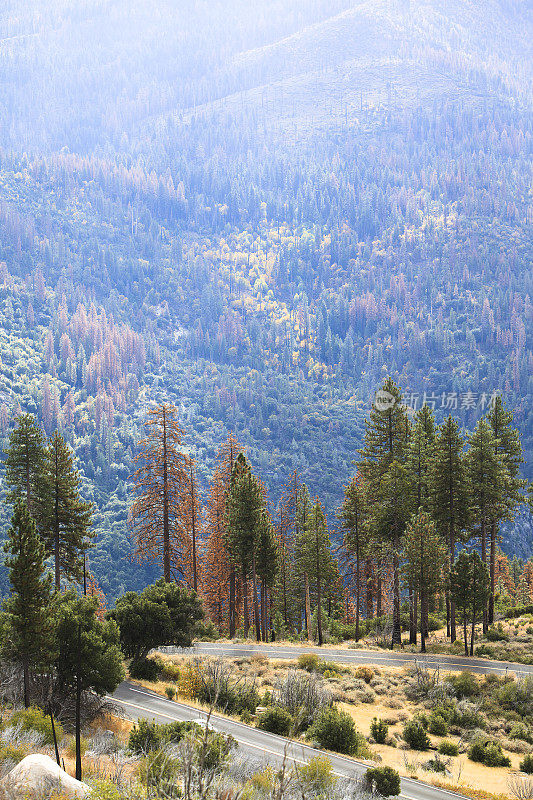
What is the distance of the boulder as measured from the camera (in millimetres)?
15141

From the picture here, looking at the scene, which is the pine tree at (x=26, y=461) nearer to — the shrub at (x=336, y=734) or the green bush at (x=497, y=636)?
the shrub at (x=336, y=734)

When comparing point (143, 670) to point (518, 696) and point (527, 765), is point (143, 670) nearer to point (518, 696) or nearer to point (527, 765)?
point (527, 765)

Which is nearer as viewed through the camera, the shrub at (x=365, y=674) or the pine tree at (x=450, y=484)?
Result: the shrub at (x=365, y=674)

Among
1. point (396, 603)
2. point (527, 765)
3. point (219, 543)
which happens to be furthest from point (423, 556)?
point (219, 543)

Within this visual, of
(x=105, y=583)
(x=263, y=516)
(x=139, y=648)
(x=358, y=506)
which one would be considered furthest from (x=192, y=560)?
(x=105, y=583)

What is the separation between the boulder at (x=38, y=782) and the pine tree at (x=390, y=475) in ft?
104

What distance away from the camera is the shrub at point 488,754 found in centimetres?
2586

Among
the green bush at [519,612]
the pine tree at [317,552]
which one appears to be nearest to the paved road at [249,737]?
the pine tree at [317,552]

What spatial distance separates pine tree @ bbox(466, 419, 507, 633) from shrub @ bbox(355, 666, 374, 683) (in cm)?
1210

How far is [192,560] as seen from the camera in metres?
57.4

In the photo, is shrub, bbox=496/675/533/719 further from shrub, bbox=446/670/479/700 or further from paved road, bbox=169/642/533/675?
paved road, bbox=169/642/533/675

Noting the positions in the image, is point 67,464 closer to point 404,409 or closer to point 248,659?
point 248,659

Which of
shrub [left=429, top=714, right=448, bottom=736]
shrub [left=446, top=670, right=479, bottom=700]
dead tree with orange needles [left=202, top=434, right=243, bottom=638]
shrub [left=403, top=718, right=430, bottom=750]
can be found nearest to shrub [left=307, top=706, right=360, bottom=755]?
shrub [left=403, top=718, right=430, bottom=750]

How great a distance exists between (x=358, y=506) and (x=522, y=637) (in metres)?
14.7
